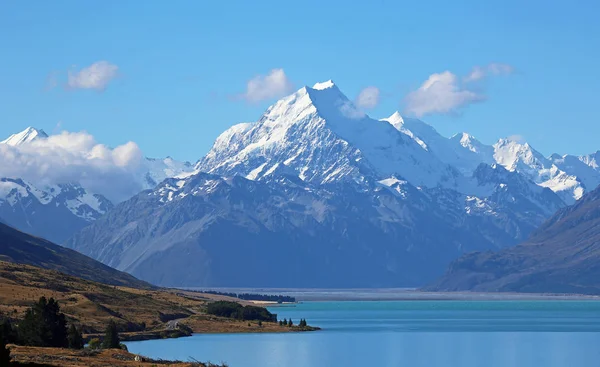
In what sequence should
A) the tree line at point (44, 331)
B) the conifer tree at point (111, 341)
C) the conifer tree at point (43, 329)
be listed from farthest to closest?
the conifer tree at point (111, 341) → the conifer tree at point (43, 329) → the tree line at point (44, 331)

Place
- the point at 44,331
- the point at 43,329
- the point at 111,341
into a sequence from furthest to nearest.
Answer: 1. the point at 111,341
2. the point at 43,329
3. the point at 44,331

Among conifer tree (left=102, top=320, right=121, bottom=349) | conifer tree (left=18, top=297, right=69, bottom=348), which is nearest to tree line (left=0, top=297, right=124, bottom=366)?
conifer tree (left=18, top=297, right=69, bottom=348)

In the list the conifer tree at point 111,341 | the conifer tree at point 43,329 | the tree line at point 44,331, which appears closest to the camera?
the tree line at point 44,331

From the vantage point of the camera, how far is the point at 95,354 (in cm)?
13362

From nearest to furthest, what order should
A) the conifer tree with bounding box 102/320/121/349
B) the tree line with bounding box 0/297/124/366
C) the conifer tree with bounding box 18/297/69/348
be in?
the tree line with bounding box 0/297/124/366, the conifer tree with bounding box 18/297/69/348, the conifer tree with bounding box 102/320/121/349

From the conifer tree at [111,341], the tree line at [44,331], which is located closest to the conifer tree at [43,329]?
the tree line at [44,331]

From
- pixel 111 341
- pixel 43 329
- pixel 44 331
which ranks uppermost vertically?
pixel 111 341

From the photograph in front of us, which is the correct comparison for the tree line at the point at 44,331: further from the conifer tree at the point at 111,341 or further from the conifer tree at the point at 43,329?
the conifer tree at the point at 111,341

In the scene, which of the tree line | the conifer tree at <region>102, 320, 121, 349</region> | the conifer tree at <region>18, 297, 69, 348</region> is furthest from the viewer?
the conifer tree at <region>102, 320, 121, 349</region>

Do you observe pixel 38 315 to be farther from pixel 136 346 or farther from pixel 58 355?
pixel 136 346

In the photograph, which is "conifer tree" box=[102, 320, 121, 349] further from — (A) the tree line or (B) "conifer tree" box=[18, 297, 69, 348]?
(B) "conifer tree" box=[18, 297, 69, 348]

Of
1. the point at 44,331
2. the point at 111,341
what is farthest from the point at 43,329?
the point at 111,341

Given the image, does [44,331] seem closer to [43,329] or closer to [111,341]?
[43,329]

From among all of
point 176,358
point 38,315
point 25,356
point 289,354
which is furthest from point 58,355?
point 289,354
